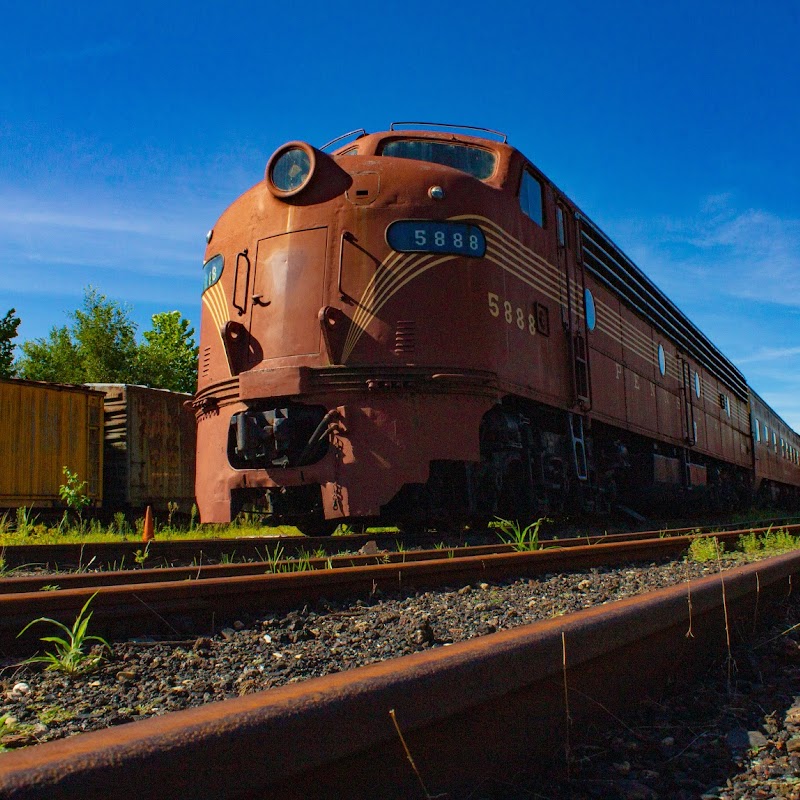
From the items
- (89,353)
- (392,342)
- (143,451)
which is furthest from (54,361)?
(392,342)

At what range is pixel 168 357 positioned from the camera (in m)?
36.7

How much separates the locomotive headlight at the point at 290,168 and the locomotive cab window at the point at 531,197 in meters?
2.14

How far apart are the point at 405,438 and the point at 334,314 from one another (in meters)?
1.22

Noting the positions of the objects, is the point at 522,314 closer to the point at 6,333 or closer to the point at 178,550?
the point at 178,550

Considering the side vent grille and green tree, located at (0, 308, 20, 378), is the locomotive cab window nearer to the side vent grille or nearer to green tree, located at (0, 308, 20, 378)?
the side vent grille

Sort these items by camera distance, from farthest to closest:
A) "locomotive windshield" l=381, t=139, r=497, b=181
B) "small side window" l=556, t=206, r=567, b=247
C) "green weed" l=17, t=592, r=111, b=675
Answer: "small side window" l=556, t=206, r=567, b=247 < "locomotive windshield" l=381, t=139, r=497, b=181 < "green weed" l=17, t=592, r=111, b=675

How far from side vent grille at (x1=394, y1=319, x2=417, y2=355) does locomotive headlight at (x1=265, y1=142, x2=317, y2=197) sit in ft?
5.21

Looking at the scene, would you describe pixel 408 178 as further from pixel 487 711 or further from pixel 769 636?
pixel 487 711

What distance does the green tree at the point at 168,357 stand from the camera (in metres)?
35.7

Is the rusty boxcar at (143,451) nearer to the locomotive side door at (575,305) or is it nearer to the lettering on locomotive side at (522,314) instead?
the locomotive side door at (575,305)

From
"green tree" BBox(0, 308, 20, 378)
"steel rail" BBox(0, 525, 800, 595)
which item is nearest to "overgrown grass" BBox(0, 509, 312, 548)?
"steel rail" BBox(0, 525, 800, 595)

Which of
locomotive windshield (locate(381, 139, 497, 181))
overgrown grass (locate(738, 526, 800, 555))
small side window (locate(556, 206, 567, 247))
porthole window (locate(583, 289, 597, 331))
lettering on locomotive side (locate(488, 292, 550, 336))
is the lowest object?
overgrown grass (locate(738, 526, 800, 555))

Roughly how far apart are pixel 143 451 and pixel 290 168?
9449 millimetres

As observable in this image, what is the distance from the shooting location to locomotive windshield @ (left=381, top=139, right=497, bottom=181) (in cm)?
768
